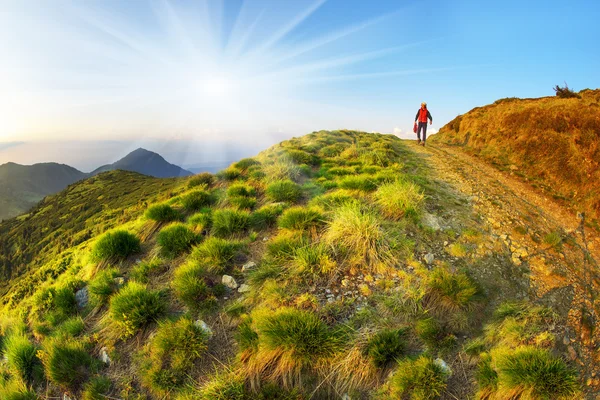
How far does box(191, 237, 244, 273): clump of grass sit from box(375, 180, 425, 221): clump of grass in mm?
3781

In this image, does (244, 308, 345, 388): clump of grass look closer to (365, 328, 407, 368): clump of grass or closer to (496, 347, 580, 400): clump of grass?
(365, 328, 407, 368): clump of grass

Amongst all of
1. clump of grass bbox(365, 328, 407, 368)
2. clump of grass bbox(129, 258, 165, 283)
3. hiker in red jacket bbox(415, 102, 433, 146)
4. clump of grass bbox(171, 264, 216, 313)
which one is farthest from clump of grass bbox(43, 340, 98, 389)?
hiker in red jacket bbox(415, 102, 433, 146)

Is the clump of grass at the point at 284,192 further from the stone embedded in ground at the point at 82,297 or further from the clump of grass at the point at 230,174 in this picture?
the stone embedded in ground at the point at 82,297

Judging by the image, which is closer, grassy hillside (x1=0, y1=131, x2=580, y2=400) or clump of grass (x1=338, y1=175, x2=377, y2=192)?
grassy hillside (x1=0, y1=131, x2=580, y2=400)

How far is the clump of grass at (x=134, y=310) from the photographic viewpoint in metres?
4.79

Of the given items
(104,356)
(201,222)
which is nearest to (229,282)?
(104,356)

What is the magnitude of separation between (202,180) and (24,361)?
24.4 feet

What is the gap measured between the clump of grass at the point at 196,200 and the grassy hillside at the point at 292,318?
4.55ft

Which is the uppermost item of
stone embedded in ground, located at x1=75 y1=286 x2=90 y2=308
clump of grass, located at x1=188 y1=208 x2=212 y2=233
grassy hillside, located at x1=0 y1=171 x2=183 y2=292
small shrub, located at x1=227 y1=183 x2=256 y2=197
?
small shrub, located at x1=227 y1=183 x2=256 y2=197

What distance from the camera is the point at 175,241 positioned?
6.76m

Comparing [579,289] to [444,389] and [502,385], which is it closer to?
[502,385]

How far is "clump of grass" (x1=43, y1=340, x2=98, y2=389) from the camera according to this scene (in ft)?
14.6

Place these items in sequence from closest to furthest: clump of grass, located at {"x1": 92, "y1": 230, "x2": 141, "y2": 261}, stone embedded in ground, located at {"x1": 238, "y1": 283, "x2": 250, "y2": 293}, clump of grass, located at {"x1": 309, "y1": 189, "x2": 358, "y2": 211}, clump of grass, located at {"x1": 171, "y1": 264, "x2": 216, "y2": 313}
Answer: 1. clump of grass, located at {"x1": 171, "y1": 264, "x2": 216, "y2": 313}
2. stone embedded in ground, located at {"x1": 238, "y1": 283, "x2": 250, "y2": 293}
3. clump of grass, located at {"x1": 92, "y1": 230, "x2": 141, "y2": 261}
4. clump of grass, located at {"x1": 309, "y1": 189, "x2": 358, "y2": 211}

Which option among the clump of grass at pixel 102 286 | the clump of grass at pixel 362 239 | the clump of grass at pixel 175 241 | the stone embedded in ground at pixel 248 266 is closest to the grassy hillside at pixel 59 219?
the clump of grass at pixel 175 241
